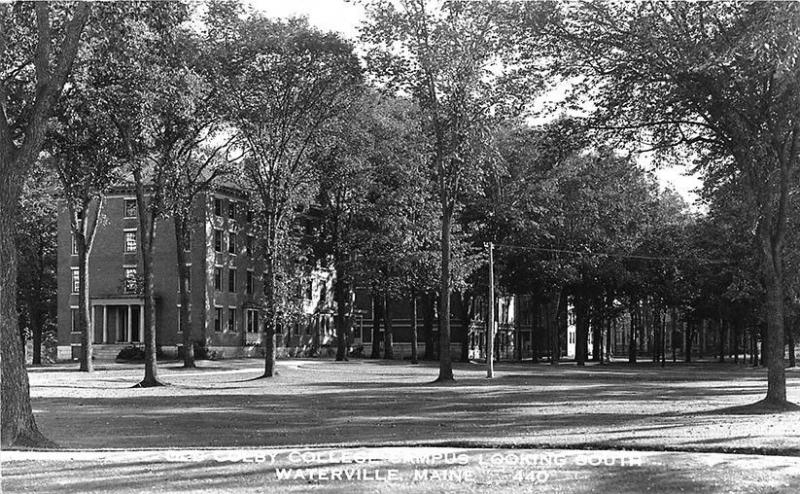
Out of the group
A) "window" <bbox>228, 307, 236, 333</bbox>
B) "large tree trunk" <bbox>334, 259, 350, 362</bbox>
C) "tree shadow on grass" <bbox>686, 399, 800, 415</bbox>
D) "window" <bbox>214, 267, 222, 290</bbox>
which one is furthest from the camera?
"window" <bbox>228, 307, 236, 333</bbox>

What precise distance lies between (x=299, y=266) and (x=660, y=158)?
42.7 metres

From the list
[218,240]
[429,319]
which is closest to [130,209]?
[218,240]

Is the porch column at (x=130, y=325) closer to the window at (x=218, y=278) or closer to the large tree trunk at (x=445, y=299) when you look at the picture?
the window at (x=218, y=278)

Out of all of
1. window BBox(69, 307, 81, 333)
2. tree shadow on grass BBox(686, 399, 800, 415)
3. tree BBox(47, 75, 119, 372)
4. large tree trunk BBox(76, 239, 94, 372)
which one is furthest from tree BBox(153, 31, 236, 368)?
window BBox(69, 307, 81, 333)

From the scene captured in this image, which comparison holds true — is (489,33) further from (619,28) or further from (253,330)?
(253,330)

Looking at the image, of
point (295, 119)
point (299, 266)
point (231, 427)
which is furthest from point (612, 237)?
point (231, 427)

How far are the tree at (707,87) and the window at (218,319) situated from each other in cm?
4598

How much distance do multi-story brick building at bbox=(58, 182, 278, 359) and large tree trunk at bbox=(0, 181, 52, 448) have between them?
50.1 meters

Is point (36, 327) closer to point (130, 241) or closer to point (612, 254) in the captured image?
point (130, 241)

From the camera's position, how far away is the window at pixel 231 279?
71.3m

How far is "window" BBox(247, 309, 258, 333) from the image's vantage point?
7412cm

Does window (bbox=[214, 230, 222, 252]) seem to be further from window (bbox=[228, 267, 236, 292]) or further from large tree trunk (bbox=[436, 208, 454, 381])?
large tree trunk (bbox=[436, 208, 454, 381])

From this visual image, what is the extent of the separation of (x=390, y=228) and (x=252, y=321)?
806 inches

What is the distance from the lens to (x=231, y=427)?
64.6ft
